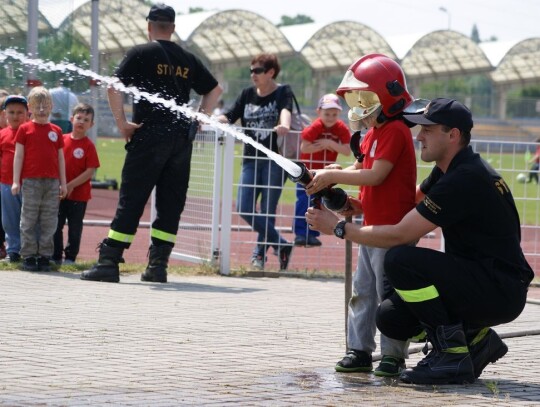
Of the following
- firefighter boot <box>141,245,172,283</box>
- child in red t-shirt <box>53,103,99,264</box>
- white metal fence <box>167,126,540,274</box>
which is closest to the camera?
firefighter boot <box>141,245,172,283</box>

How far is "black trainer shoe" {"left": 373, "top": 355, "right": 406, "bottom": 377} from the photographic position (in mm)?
6457

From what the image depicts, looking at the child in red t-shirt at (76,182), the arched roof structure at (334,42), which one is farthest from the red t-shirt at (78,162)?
the arched roof structure at (334,42)

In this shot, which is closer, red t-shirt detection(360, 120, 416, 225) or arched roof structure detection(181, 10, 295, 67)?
red t-shirt detection(360, 120, 416, 225)

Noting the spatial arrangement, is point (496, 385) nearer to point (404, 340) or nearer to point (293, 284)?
point (404, 340)

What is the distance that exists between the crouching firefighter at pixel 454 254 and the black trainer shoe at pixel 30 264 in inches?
Result: 206

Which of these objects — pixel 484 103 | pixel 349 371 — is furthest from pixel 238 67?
pixel 349 371

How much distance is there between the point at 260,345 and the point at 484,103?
2792 inches

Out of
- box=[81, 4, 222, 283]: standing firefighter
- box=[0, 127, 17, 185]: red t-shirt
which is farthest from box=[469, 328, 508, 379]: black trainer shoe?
box=[0, 127, 17, 185]: red t-shirt

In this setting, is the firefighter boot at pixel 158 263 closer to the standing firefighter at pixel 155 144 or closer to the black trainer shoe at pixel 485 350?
the standing firefighter at pixel 155 144

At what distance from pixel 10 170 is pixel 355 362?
19.4ft

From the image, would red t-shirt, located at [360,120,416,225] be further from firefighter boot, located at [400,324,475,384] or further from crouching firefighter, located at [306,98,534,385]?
firefighter boot, located at [400,324,475,384]

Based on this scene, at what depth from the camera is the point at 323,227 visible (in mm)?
6383

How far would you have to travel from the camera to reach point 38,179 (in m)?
11.0

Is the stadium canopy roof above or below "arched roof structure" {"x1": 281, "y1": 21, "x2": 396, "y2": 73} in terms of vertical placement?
below
